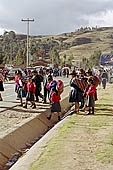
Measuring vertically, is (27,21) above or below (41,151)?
above

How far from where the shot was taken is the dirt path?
7.77 m

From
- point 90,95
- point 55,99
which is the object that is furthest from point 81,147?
point 90,95

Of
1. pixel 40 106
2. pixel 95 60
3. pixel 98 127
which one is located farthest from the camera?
pixel 95 60

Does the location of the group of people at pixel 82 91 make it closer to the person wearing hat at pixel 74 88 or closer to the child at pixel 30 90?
the person wearing hat at pixel 74 88

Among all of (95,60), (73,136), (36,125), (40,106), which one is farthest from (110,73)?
(95,60)

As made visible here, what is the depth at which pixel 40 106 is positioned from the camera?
1817 centimetres

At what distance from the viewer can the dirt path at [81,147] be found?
7770mm

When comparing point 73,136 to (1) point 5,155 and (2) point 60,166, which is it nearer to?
(1) point 5,155

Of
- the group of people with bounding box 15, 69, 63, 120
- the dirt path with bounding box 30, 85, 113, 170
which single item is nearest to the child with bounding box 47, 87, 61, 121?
the group of people with bounding box 15, 69, 63, 120

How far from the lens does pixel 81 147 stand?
30.9 feet

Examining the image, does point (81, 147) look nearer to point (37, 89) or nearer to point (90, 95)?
point (90, 95)

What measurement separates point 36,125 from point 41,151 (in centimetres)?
554

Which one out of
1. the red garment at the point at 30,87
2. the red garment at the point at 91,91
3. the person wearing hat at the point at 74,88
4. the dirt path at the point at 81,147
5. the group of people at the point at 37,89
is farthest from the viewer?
the red garment at the point at 30,87

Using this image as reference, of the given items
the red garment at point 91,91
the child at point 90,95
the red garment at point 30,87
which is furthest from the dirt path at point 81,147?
the red garment at point 30,87
